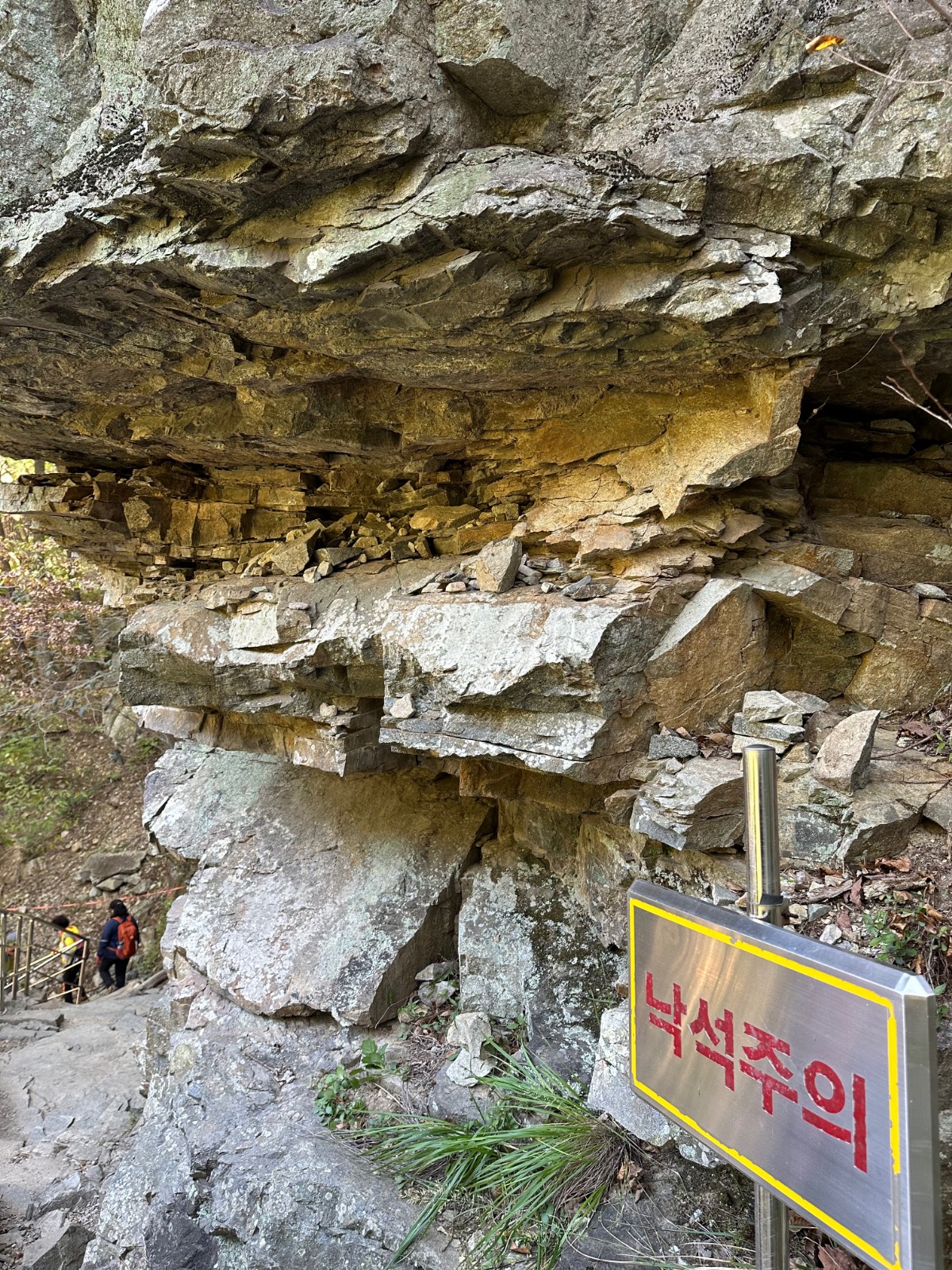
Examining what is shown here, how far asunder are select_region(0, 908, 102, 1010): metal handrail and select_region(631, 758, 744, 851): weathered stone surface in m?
7.66

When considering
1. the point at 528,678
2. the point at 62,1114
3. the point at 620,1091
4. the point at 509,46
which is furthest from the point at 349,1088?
the point at 509,46

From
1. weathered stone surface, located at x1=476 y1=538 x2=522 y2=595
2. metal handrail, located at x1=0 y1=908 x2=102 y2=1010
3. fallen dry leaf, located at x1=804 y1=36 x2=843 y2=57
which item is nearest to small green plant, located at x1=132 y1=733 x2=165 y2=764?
metal handrail, located at x1=0 y1=908 x2=102 y2=1010

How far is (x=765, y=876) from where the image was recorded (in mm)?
1629

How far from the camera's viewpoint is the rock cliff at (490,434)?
10.3 feet

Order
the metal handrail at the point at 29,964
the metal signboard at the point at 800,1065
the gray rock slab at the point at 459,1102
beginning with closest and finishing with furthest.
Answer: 1. the metal signboard at the point at 800,1065
2. the gray rock slab at the point at 459,1102
3. the metal handrail at the point at 29,964

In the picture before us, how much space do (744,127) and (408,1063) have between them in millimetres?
5447

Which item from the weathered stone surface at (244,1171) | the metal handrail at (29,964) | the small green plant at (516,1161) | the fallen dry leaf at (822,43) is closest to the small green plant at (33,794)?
the metal handrail at (29,964)

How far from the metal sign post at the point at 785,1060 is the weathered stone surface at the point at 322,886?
388cm

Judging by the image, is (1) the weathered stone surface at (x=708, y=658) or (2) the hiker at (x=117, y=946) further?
(2) the hiker at (x=117, y=946)

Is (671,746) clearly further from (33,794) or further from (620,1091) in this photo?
(33,794)

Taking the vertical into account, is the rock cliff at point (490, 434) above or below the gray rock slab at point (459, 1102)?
above

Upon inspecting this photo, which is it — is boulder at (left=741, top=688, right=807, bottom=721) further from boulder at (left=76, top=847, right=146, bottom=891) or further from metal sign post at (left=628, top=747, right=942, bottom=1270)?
boulder at (left=76, top=847, right=146, bottom=891)

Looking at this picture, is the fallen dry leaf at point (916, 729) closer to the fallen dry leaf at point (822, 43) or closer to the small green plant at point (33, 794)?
the fallen dry leaf at point (822, 43)

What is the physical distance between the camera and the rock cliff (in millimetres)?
3129
